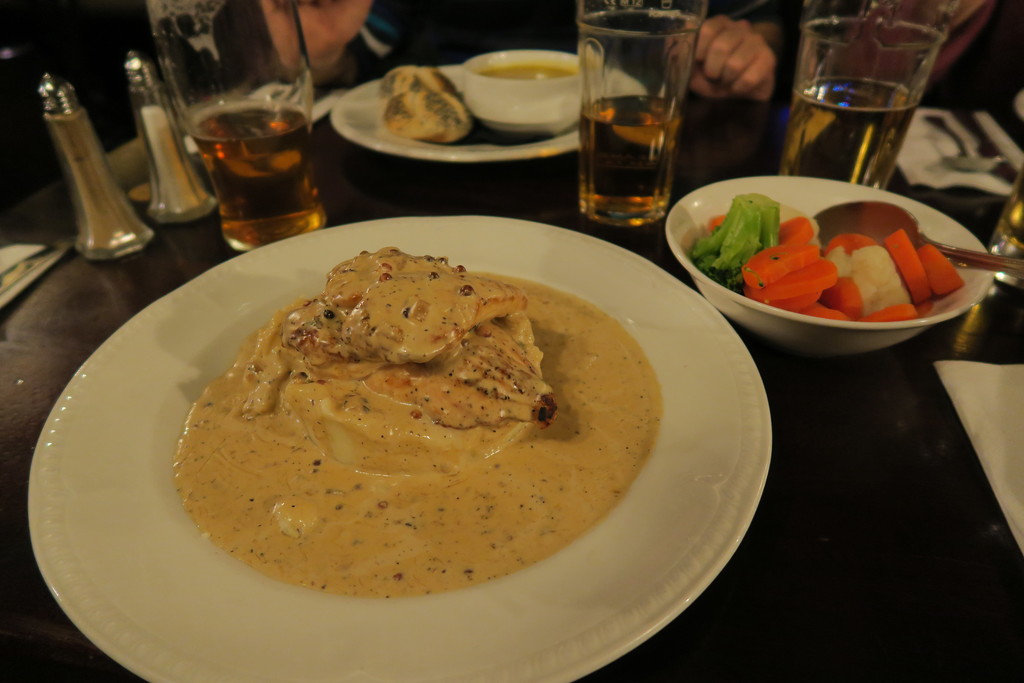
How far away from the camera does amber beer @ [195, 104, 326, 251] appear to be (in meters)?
2.40

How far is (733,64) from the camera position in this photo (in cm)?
366

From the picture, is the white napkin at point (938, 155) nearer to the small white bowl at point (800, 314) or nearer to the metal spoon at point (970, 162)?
the metal spoon at point (970, 162)

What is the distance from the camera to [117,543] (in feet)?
4.37

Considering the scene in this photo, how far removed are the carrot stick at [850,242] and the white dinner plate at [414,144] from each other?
1.25 meters

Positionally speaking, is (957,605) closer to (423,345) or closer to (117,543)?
(423,345)

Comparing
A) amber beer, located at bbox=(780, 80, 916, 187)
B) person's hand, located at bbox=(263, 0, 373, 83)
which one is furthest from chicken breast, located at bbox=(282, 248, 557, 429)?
person's hand, located at bbox=(263, 0, 373, 83)

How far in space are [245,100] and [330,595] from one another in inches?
79.1

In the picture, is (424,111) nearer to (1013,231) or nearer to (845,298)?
(845,298)

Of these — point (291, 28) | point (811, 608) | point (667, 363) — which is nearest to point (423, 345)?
point (667, 363)

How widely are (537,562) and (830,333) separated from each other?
1023 millimetres

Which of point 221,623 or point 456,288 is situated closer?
point 221,623

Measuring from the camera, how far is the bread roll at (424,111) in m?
3.08

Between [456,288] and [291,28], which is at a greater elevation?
[291,28]

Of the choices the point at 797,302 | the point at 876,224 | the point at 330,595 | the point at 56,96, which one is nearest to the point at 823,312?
the point at 797,302
